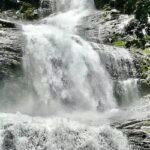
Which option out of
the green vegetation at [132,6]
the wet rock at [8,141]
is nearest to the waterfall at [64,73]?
the wet rock at [8,141]

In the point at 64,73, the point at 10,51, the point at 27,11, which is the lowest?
the point at 64,73

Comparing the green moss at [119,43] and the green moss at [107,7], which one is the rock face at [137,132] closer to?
the green moss at [119,43]

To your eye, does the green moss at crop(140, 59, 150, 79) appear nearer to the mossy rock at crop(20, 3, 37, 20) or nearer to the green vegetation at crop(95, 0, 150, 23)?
the green vegetation at crop(95, 0, 150, 23)

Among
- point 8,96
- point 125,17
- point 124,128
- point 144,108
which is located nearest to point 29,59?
point 8,96

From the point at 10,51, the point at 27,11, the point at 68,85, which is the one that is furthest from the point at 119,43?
the point at 27,11

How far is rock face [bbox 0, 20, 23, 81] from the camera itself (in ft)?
101

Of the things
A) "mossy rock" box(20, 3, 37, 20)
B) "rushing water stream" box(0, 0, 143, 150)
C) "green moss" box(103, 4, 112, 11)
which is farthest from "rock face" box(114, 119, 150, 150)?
"mossy rock" box(20, 3, 37, 20)

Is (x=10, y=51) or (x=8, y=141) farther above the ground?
(x=10, y=51)

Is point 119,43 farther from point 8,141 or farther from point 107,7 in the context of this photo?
point 8,141

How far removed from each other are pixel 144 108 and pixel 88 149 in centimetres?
859

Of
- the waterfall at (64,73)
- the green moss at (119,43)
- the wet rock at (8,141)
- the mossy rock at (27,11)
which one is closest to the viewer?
the wet rock at (8,141)

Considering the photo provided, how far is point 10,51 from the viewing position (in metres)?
31.4

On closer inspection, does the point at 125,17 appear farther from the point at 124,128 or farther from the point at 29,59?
the point at 124,128

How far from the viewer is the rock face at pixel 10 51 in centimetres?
3064
